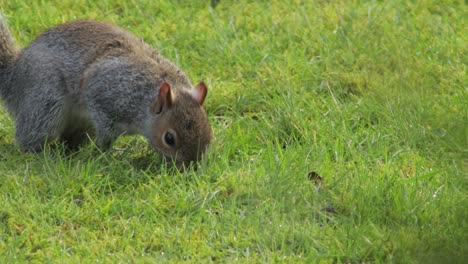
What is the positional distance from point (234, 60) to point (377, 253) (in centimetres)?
267

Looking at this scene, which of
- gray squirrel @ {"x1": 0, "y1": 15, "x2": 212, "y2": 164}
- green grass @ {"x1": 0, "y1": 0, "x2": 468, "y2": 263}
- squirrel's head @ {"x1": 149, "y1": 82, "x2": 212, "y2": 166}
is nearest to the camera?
green grass @ {"x1": 0, "y1": 0, "x2": 468, "y2": 263}

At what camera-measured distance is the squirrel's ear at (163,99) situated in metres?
4.70

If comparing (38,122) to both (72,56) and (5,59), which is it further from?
(5,59)

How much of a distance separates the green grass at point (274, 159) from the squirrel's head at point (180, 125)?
116mm

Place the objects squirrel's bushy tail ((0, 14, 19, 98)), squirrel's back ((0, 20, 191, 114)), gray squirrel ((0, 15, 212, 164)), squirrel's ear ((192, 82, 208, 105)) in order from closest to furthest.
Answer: squirrel's ear ((192, 82, 208, 105)), gray squirrel ((0, 15, 212, 164)), squirrel's back ((0, 20, 191, 114)), squirrel's bushy tail ((0, 14, 19, 98))

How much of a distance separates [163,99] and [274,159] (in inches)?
28.5

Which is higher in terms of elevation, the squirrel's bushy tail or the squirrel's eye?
the squirrel's bushy tail

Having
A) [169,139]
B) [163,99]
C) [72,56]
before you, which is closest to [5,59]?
[72,56]

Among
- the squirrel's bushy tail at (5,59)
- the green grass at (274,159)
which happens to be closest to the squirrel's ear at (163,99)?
the green grass at (274,159)

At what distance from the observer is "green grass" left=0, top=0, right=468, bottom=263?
379 cm

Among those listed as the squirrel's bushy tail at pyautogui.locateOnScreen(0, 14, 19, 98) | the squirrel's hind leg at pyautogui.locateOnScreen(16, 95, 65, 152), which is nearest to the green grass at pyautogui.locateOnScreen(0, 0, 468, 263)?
the squirrel's hind leg at pyautogui.locateOnScreen(16, 95, 65, 152)

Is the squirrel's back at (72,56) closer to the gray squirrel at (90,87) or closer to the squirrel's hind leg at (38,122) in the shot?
the gray squirrel at (90,87)

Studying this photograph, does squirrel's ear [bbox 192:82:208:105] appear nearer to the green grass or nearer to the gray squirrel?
the gray squirrel

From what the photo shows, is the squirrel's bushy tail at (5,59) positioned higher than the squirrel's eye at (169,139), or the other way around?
the squirrel's bushy tail at (5,59)
